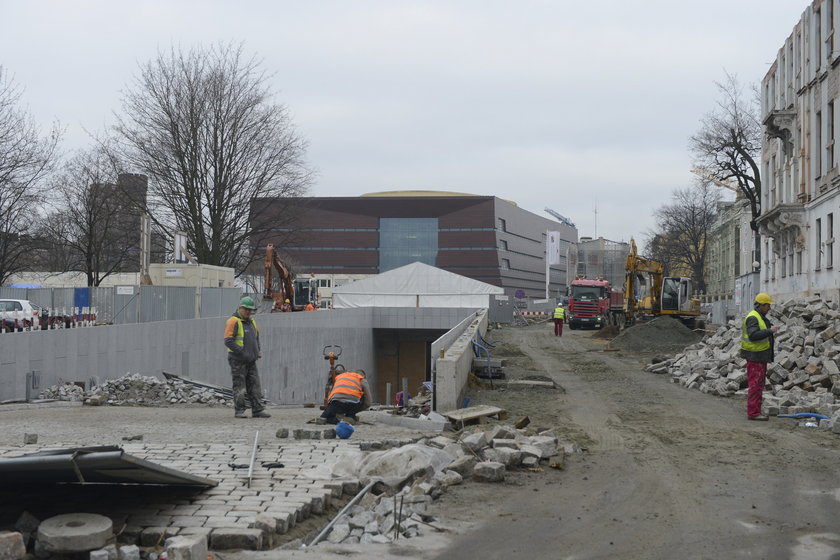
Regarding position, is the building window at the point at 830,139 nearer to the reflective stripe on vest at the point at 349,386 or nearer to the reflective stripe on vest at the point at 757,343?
the reflective stripe on vest at the point at 757,343

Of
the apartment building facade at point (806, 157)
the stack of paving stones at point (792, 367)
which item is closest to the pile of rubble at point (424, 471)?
the stack of paving stones at point (792, 367)

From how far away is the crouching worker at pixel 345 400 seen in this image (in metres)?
11.8

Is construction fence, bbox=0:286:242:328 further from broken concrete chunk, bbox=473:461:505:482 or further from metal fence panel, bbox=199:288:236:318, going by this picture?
broken concrete chunk, bbox=473:461:505:482

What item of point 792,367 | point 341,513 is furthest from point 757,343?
point 341,513

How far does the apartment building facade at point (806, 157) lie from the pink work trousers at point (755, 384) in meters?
10.2

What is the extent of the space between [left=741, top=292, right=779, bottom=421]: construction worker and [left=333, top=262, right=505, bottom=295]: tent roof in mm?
47067

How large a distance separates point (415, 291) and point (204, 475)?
54.3 metres

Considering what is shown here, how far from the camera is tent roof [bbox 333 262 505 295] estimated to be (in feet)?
200

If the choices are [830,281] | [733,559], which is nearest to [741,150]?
[830,281]

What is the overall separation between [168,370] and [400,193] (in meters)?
118

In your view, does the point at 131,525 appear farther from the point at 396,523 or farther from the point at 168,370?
the point at 168,370

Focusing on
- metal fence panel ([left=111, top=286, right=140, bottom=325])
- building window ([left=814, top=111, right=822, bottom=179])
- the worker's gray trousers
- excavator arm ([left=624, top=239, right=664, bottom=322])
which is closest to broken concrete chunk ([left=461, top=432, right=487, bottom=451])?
the worker's gray trousers

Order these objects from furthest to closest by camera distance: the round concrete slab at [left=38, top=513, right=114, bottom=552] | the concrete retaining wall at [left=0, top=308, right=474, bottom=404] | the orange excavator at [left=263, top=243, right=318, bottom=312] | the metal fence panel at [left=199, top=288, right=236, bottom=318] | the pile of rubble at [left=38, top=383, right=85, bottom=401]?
the orange excavator at [left=263, top=243, right=318, bottom=312] < the metal fence panel at [left=199, top=288, right=236, bottom=318] < the concrete retaining wall at [left=0, top=308, right=474, bottom=404] < the pile of rubble at [left=38, top=383, right=85, bottom=401] < the round concrete slab at [left=38, top=513, right=114, bottom=552]

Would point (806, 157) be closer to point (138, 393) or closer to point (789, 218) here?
point (789, 218)
